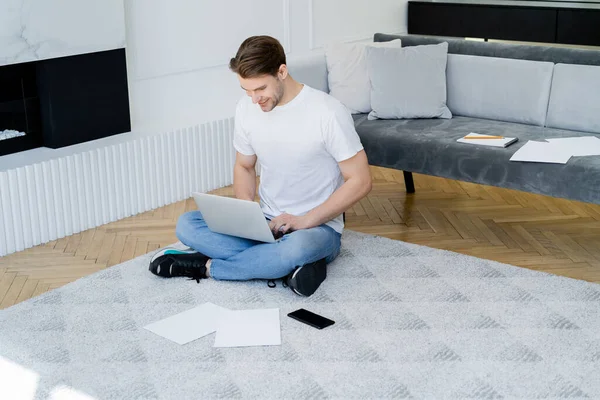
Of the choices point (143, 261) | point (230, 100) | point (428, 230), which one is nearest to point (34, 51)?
point (143, 261)

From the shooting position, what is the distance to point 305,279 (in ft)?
11.3

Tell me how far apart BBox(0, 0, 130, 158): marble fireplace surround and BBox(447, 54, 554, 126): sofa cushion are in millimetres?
1845

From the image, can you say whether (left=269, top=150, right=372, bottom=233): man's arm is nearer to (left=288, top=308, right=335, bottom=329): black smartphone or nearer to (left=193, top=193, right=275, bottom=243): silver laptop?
(left=193, top=193, right=275, bottom=243): silver laptop

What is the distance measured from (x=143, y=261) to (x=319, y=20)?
291 centimetres

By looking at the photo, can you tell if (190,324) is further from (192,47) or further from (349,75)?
(192,47)

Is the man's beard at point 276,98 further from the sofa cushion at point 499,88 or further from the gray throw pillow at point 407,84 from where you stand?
the sofa cushion at point 499,88

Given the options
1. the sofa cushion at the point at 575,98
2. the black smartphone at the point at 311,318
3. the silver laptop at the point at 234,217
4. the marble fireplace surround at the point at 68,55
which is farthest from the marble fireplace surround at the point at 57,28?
the sofa cushion at the point at 575,98

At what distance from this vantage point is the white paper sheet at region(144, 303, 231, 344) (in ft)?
10.3

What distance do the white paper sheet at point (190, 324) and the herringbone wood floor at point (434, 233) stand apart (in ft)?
2.36

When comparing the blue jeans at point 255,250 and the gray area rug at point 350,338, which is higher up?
the blue jeans at point 255,250

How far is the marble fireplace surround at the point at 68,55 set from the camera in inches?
157

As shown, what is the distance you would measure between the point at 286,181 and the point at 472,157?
3.37 ft

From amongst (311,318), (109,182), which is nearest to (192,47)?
(109,182)

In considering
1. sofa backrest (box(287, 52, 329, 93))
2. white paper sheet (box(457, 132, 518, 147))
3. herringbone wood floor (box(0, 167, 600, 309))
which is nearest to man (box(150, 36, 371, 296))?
herringbone wood floor (box(0, 167, 600, 309))
